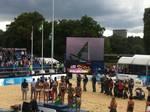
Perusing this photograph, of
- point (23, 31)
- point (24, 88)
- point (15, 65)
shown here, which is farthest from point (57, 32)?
point (24, 88)

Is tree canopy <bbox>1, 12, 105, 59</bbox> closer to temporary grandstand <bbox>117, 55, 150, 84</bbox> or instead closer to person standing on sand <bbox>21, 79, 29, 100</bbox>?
temporary grandstand <bbox>117, 55, 150, 84</bbox>

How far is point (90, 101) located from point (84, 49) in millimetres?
28711

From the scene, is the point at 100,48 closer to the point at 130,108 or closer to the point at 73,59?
the point at 73,59

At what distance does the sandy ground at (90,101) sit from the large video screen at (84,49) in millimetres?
19599

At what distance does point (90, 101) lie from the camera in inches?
1276

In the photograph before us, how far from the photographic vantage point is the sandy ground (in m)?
28.8

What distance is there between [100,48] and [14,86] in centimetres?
2160

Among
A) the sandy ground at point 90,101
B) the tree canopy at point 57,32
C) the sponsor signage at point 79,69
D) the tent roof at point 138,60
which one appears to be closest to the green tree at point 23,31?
the tree canopy at point 57,32

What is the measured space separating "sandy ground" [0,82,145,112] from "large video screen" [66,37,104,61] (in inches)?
772

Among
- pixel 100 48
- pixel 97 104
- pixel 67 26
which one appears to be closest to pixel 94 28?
pixel 67 26

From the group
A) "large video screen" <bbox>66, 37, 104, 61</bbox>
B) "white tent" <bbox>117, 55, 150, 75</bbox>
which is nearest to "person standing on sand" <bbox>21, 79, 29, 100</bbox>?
"white tent" <bbox>117, 55, 150, 75</bbox>

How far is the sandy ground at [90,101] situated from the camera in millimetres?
28828

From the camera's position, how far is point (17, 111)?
2333 cm

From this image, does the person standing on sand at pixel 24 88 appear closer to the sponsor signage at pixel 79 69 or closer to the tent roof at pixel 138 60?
the sponsor signage at pixel 79 69
